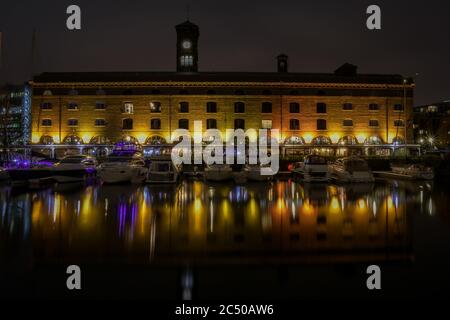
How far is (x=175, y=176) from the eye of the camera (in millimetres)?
27031

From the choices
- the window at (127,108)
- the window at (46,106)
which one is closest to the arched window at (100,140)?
the window at (127,108)

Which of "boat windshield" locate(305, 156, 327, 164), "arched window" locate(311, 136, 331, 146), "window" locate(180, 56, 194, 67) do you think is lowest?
"boat windshield" locate(305, 156, 327, 164)

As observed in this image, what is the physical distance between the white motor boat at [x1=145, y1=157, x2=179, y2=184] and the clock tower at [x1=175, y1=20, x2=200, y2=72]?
36.7 meters

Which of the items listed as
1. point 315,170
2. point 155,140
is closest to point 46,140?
point 155,140

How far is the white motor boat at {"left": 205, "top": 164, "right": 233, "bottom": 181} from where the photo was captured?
2985 centimetres

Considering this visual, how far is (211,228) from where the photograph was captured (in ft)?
37.3

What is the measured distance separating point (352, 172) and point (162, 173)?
1249 cm

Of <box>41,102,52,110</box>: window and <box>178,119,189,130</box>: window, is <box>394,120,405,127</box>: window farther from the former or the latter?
<box>41,102,52,110</box>: window

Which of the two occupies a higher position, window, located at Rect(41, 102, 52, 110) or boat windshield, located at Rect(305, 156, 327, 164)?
window, located at Rect(41, 102, 52, 110)

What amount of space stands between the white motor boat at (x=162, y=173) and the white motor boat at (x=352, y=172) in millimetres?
11010

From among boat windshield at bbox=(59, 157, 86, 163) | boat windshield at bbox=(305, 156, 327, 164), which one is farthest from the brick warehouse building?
boat windshield at bbox=(305, 156, 327, 164)

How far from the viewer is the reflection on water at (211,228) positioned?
8586 millimetres

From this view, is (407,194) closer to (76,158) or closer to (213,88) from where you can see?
(76,158)
